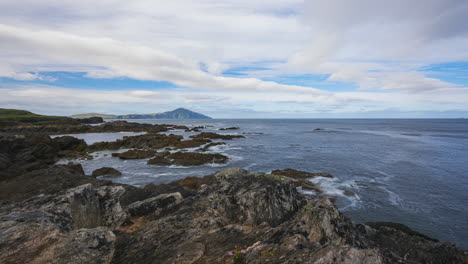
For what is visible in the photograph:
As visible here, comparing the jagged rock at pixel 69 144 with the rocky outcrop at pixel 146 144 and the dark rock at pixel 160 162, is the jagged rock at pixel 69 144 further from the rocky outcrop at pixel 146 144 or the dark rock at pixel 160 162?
the dark rock at pixel 160 162

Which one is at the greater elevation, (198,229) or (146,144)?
(198,229)

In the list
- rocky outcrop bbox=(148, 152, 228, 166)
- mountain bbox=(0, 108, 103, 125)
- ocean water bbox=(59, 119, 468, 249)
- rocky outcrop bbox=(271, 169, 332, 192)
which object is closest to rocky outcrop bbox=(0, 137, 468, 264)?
ocean water bbox=(59, 119, 468, 249)

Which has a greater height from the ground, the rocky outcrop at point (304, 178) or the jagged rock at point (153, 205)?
the jagged rock at point (153, 205)

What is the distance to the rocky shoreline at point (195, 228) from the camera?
604 cm

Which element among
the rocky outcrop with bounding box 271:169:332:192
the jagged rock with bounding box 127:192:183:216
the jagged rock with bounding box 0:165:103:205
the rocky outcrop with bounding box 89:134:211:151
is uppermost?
the jagged rock with bounding box 0:165:103:205

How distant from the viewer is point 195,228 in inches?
354

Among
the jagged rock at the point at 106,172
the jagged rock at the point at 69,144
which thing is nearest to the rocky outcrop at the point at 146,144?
the jagged rock at the point at 69,144

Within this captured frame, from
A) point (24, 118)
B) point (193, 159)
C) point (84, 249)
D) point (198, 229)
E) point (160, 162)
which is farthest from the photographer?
point (24, 118)

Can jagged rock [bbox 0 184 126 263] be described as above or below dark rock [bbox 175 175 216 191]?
above

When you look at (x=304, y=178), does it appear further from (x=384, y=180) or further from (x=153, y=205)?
(x=153, y=205)

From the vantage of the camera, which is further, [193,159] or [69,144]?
[69,144]

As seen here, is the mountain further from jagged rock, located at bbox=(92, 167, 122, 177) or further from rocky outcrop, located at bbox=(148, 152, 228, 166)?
jagged rock, located at bbox=(92, 167, 122, 177)

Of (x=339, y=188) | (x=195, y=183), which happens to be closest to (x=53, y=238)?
(x=195, y=183)

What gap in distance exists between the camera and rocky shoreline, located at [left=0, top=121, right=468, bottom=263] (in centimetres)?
604
